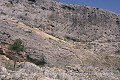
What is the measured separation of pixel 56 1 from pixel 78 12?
21.8ft

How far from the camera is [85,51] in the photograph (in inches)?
2351

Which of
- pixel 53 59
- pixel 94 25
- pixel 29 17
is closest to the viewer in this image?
pixel 53 59

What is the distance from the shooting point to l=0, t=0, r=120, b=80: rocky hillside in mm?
52475

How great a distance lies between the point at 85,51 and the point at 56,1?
28.4m

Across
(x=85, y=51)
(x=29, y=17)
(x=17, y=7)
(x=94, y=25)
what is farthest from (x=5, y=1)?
(x=85, y=51)

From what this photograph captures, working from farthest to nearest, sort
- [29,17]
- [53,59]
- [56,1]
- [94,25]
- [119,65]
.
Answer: [56,1]
[94,25]
[29,17]
[119,65]
[53,59]

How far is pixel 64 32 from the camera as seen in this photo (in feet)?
237

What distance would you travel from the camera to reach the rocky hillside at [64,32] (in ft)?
172

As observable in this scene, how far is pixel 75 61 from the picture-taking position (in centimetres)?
5259

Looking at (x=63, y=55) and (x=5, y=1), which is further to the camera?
(x=5, y=1)

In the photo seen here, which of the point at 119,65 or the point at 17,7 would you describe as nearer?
the point at 119,65

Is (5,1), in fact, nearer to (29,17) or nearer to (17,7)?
(17,7)

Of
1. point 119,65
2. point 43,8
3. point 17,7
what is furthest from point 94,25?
point 119,65

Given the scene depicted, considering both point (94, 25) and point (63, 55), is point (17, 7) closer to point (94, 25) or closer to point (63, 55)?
point (94, 25)
